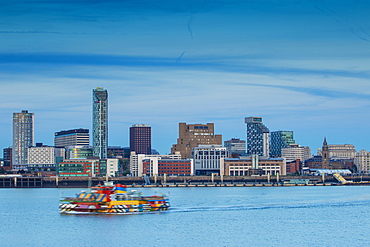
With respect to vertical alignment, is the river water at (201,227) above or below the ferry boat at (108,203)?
below

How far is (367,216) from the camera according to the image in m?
88.4

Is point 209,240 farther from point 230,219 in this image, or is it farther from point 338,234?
point 230,219

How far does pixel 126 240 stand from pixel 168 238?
3.66m

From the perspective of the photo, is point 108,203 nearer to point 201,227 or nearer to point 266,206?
point 201,227

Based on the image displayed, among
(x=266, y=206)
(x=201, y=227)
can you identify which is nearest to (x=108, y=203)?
(x=201, y=227)

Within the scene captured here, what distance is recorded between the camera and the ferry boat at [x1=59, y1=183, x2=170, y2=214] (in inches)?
3622

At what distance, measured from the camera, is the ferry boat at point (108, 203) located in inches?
3622

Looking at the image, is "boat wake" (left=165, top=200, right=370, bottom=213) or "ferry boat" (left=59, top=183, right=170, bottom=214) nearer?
"ferry boat" (left=59, top=183, right=170, bottom=214)

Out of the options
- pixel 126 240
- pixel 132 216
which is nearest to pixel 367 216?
pixel 132 216

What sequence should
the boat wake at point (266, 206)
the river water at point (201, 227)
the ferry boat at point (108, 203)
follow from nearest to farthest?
1. the river water at point (201, 227)
2. the ferry boat at point (108, 203)
3. the boat wake at point (266, 206)

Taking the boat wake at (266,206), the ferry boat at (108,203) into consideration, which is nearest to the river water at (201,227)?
the boat wake at (266,206)

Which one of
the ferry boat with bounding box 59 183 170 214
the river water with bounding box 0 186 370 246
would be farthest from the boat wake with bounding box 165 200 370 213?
the ferry boat with bounding box 59 183 170 214

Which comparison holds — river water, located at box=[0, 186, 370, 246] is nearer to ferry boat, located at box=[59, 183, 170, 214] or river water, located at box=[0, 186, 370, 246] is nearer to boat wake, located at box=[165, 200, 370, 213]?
boat wake, located at box=[165, 200, 370, 213]

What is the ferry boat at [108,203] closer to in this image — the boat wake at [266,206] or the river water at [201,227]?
the river water at [201,227]
